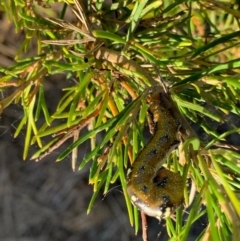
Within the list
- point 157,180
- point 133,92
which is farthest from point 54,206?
point 157,180

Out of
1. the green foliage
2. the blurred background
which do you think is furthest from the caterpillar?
the blurred background

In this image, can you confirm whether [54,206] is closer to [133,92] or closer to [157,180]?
[133,92]

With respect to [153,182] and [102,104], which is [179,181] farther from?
[102,104]

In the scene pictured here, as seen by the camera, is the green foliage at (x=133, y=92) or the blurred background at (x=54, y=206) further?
the blurred background at (x=54, y=206)

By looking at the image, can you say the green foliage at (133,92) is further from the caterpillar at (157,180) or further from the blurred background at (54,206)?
the blurred background at (54,206)

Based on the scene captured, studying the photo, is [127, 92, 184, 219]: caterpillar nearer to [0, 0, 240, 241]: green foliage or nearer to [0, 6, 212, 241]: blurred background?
[0, 0, 240, 241]: green foliage

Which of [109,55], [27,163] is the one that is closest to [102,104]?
[109,55]

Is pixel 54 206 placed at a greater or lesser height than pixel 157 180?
lesser

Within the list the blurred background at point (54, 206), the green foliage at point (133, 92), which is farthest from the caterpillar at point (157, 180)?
the blurred background at point (54, 206)
